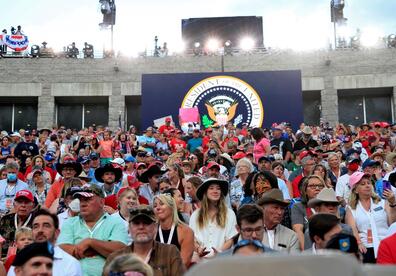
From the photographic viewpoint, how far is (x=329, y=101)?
90.6 ft

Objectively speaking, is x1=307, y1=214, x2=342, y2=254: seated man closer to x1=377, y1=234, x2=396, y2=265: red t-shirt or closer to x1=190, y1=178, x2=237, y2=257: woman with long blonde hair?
x1=377, y1=234, x2=396, y2=265: red t-shirt

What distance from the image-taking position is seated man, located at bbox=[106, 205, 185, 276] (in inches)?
166

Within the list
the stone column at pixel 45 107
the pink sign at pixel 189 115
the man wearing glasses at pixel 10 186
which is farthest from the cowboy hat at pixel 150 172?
the stone column at pixel 45 107

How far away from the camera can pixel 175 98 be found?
22.2 metres

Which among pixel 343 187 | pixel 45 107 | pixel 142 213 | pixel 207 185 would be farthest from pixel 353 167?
pixel 45 107

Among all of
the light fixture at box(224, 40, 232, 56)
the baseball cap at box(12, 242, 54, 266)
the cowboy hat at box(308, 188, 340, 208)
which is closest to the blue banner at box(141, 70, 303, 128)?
the light fixture at box(224, 40, 232, 56)

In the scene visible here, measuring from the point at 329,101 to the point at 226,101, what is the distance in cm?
778

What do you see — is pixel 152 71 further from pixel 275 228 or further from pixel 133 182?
pixel 275 228

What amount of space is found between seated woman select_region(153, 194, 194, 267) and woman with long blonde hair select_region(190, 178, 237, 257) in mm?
339

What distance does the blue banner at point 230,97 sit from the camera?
21.9 m

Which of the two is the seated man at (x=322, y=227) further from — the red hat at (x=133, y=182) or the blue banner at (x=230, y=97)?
the blue banner at (x=230, y=97)

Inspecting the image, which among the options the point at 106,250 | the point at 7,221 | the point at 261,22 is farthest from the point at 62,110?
the point at 106,250

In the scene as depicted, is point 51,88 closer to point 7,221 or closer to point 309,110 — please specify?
point 309,110

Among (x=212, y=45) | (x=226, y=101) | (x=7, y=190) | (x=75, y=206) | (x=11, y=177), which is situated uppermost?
(x=212, y=45)
